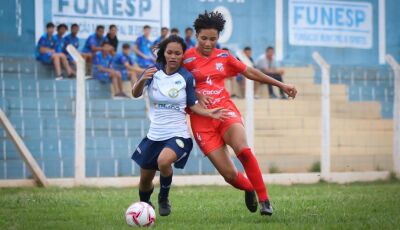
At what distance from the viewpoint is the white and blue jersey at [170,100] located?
955 cm

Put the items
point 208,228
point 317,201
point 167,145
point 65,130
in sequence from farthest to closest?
point 65,130 < point 317,201 < point 167,145 < point 208,228

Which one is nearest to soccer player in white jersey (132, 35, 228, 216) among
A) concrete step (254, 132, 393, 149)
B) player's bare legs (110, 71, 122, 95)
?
player's bare legs (110, 71, 122, 95)

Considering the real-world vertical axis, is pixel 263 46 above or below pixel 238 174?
above

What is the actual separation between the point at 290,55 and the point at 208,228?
14.4m

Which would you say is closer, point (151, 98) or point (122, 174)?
point (151, 98)

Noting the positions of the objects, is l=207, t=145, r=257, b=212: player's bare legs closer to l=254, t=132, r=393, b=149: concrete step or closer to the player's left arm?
the player's left arm

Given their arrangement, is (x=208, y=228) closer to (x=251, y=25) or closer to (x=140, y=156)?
(x=140, y=156)

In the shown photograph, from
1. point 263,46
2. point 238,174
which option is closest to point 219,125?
point 238,174

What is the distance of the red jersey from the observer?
32.4ft

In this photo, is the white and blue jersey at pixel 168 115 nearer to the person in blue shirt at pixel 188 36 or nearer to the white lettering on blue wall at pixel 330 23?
the person in blue shirt at pixel 188 36

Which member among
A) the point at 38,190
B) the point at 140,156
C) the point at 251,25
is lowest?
the point at 38,190

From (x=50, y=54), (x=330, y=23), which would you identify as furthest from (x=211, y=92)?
(x=330, y=23)

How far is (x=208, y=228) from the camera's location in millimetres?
8734

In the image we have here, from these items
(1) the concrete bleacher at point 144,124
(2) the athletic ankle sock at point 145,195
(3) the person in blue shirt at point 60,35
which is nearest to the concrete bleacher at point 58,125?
(1) the concrete bleacher at point 144,124
